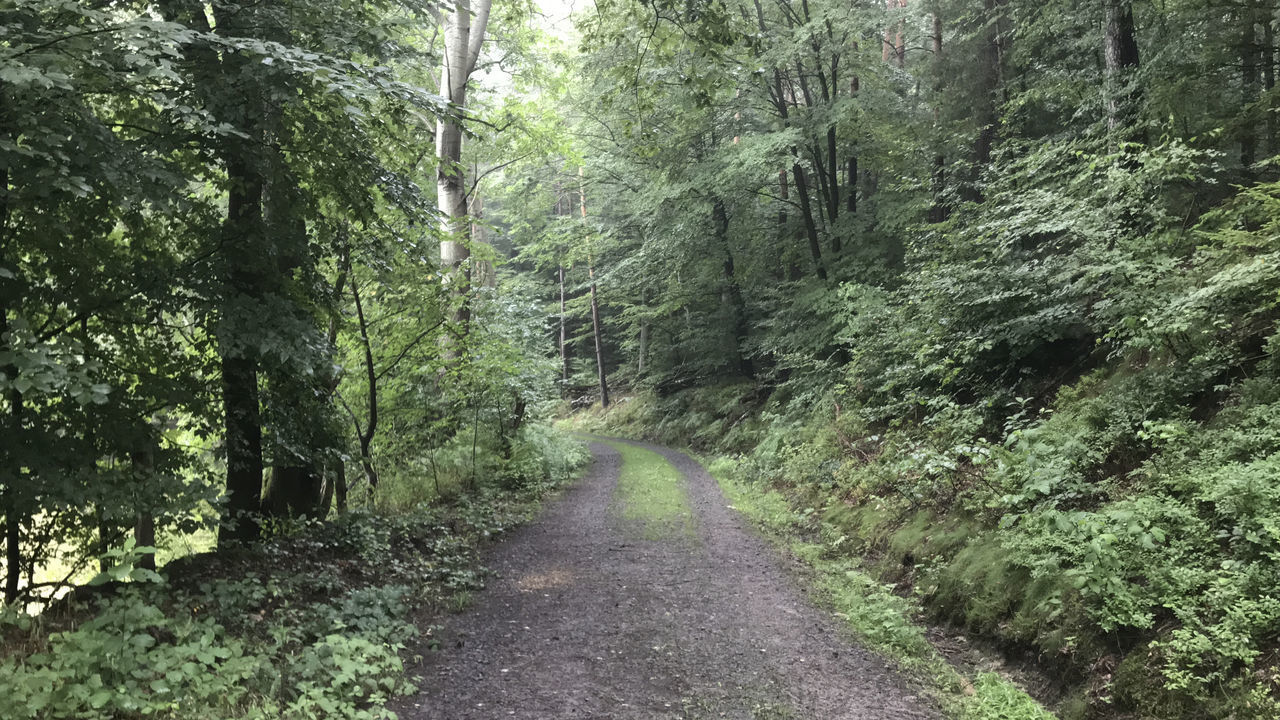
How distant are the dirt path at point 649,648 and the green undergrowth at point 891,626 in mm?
219

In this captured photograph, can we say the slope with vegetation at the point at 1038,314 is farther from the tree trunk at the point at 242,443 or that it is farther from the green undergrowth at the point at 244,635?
the green undergrowth at the point at 244,635

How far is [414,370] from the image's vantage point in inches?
350

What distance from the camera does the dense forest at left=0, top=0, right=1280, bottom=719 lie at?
350 cm

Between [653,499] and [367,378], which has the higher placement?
[367,378]

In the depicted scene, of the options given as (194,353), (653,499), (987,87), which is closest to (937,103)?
(987,87)

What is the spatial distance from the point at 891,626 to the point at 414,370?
6.78 m

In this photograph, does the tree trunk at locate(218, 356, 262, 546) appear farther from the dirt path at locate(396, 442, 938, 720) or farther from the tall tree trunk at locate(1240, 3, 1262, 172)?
the tall tree trunk at locate(1240, 3, 1262, 172)

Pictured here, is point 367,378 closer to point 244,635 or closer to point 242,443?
point 242,443

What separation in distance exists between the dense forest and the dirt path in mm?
567

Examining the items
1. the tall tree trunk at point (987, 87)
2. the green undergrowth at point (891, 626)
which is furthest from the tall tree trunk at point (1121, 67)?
the green undergrowth at point (891, 626)

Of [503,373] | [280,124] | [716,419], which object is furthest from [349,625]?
[716,419]

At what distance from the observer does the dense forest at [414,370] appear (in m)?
3.50

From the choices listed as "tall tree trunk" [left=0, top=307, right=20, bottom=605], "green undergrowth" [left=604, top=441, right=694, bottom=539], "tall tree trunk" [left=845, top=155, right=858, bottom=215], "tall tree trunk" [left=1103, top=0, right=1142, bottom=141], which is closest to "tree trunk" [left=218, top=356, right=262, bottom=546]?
"tall tree trunk" [left=0, top=307, right=20, bottom=605]

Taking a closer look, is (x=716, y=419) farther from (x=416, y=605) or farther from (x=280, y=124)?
(x=280, y=124)
